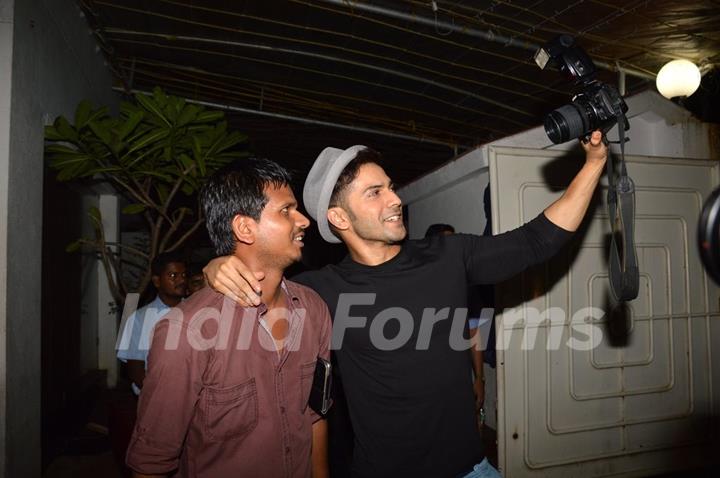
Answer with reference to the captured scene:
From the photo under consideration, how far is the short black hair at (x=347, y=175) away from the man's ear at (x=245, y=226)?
0.51 metres

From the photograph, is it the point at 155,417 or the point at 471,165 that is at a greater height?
the point at 471,165

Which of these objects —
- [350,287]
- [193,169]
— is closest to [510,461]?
[350,287]

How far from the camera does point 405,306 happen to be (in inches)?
72.4

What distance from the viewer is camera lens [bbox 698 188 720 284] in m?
0.86

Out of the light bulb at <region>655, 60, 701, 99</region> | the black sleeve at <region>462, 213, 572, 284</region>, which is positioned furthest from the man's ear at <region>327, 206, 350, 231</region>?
the light bulb at <region>655, 60, 701, 99</region>

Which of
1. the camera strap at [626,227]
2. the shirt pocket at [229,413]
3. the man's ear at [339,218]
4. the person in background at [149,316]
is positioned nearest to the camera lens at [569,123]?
the camera strap at [626,227]

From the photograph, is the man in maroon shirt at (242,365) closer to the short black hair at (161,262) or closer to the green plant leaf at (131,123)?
the green plant leaf at (131,123)

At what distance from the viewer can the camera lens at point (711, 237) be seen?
33.9 inches

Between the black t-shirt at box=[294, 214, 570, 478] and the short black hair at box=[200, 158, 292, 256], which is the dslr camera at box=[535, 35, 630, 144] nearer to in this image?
the black t-shirt at box=[294, 214, 570, 478]

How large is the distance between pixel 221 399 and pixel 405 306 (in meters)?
0.74

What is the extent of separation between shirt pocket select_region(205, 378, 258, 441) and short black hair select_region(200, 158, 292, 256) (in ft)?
1.53

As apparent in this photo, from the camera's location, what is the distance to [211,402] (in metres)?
1.43

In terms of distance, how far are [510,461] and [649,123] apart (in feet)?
10.1

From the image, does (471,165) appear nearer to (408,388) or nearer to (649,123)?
(649,123)
